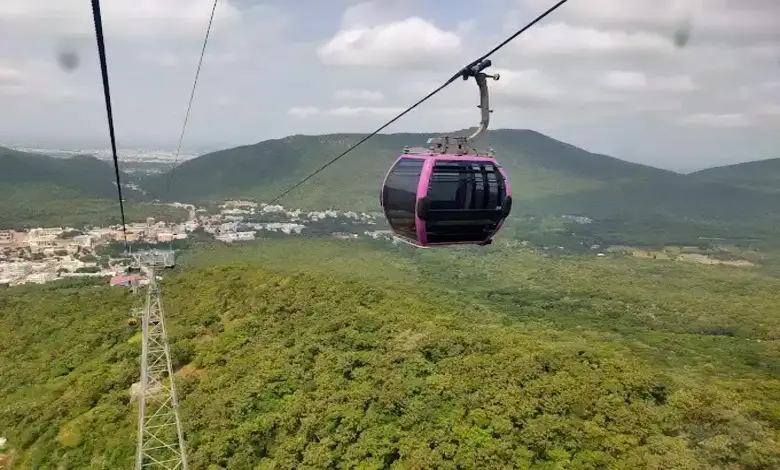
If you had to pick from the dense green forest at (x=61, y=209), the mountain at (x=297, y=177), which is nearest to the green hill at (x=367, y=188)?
the mountain at (x=297, y=177)

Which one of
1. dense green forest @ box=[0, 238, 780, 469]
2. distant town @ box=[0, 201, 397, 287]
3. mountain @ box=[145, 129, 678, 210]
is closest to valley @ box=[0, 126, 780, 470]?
dense green forest @ box=[0, 238, 780, 469]

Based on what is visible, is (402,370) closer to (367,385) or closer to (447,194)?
(367,385)

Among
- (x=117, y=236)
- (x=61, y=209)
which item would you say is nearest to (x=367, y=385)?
(x=117, y=236)

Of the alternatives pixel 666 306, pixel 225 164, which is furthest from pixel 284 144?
pixel 666 306

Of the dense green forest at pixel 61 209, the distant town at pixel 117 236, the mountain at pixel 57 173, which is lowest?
the distant town at pixel 117 236

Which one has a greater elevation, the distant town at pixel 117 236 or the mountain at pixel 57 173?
the mountain at pixel 57 173

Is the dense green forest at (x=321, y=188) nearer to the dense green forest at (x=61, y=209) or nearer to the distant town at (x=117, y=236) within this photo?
the dense green forest at (x=61, y=209)

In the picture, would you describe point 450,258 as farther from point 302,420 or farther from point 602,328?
point 302,420

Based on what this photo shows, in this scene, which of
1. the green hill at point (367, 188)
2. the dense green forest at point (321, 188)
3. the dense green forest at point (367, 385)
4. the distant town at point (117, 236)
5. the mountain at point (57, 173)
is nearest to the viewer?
the dense green forest at point (367, 385)
